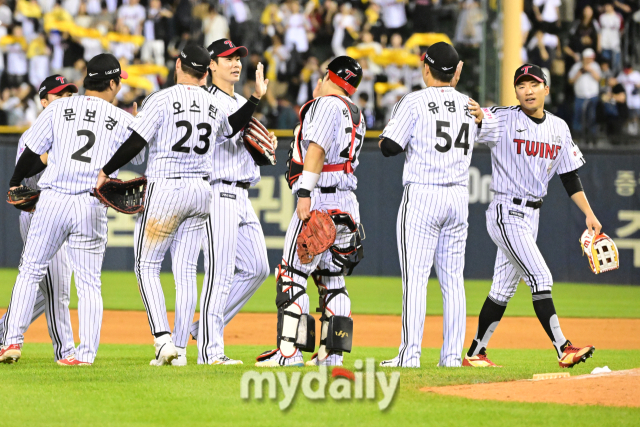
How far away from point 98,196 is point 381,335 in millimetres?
3859

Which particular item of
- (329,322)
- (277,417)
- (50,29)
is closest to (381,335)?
(329,322)

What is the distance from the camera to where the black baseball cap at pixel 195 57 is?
18.1ft

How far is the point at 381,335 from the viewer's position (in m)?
8.54

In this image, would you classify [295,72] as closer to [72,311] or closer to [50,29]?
[50,29]

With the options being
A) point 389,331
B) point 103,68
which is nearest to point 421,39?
point 389,331

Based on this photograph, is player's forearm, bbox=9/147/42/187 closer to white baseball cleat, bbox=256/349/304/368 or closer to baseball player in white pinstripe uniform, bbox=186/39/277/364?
baseball player in white pinstripe uniform, bbox=186/39/277/364

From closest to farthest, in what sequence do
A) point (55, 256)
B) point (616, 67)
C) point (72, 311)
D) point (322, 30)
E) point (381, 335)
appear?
point (55, 256) < point (381, 335) < point (72, 311) < point (616, 67) < point (322, 30)

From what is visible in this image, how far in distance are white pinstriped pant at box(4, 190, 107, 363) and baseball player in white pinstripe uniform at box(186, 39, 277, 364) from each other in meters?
0.65

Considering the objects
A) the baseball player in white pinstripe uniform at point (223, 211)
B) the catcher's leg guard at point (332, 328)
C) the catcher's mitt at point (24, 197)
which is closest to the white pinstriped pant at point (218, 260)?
the baseball player in white pinstripe uniform at point (223, 211)

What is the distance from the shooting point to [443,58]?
18.3 feet

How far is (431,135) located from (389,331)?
12.1 feet

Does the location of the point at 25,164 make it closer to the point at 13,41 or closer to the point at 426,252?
the point at 426,252

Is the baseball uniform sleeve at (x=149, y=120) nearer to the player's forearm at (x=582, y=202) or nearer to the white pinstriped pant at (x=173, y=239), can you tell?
the white pinstriped pant at (x=173, y=239)

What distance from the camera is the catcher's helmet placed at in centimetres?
543
